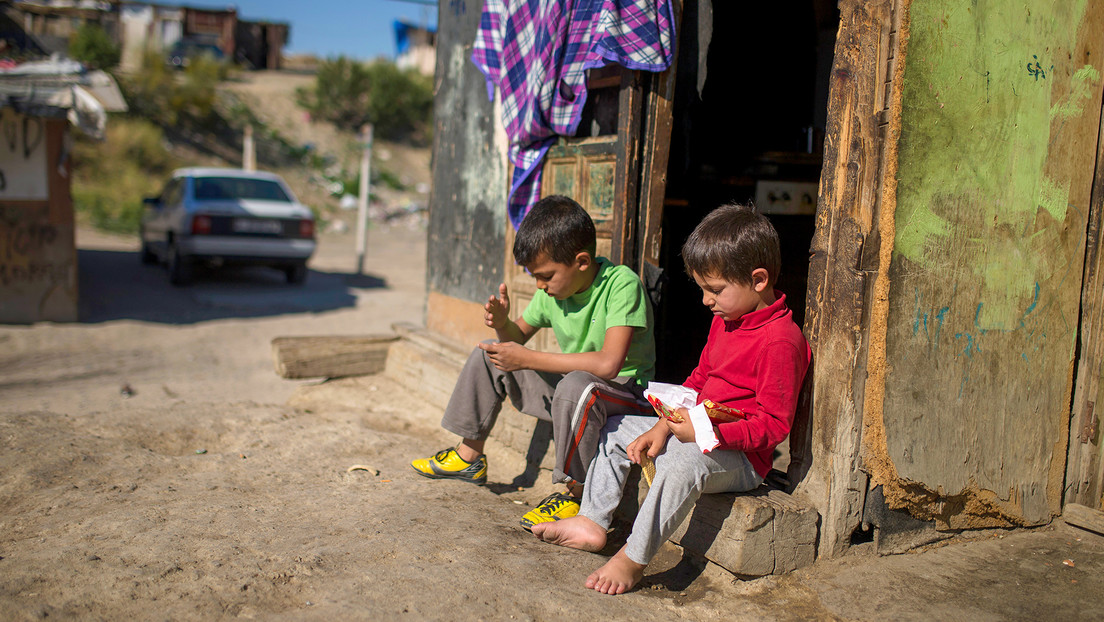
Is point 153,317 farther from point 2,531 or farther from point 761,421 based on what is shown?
point 761,421

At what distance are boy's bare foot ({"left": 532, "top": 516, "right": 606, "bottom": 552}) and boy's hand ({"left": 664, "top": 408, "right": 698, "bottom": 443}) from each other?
52 centimetres

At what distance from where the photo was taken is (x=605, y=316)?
2.86 metres

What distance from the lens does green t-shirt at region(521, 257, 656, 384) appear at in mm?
2760

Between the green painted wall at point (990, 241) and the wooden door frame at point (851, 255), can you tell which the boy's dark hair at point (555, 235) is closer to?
the wooden door frame at point (851, 255)

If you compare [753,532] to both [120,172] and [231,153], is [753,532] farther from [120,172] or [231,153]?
[231,153]


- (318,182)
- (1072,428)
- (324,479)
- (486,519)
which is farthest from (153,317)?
(318,182)

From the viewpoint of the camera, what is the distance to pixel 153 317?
859cm

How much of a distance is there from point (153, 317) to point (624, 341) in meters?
7.69

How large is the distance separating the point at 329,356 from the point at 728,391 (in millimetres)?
3272

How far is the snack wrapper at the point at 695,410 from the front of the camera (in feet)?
6.96

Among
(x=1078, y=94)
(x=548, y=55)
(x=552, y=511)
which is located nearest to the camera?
(x=1078, y=94)

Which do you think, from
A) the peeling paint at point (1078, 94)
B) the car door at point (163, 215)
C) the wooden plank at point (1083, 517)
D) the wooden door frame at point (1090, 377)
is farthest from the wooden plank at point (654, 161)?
the car door at point (163, 215)

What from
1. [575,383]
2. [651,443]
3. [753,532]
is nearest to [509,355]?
[575,383]

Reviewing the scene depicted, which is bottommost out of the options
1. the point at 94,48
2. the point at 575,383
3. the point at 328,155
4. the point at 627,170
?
the point at 575,383
